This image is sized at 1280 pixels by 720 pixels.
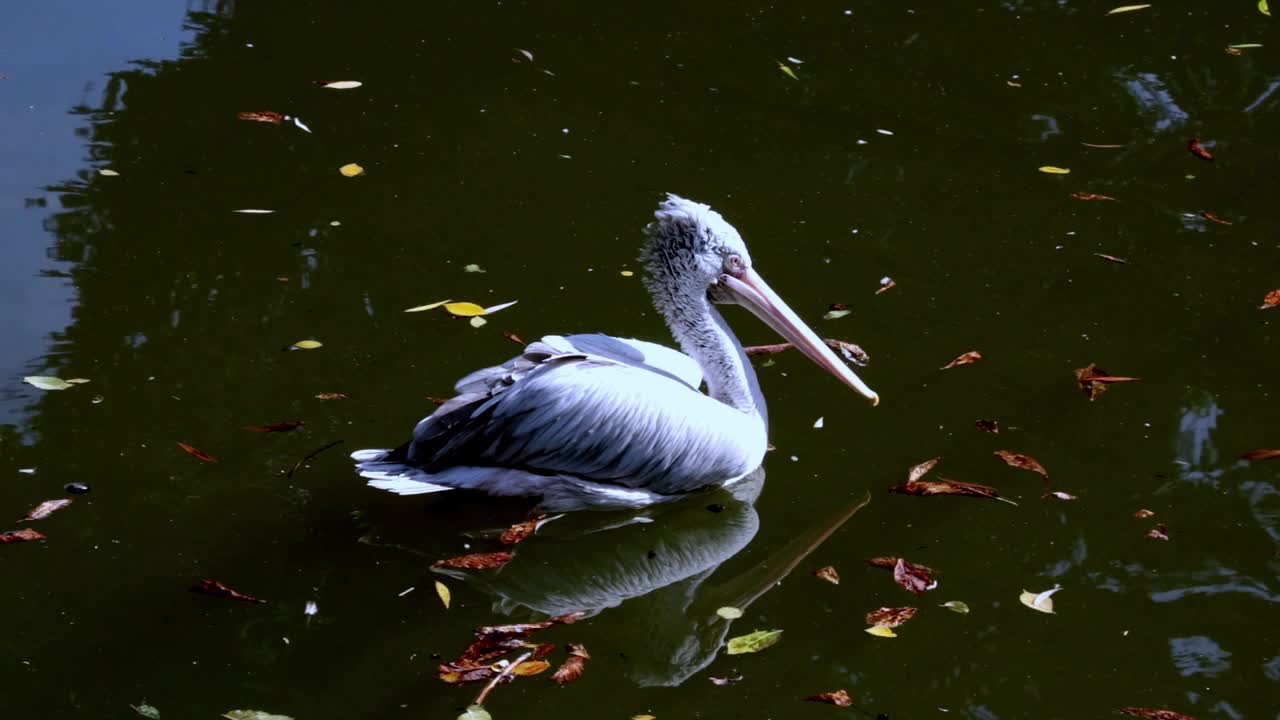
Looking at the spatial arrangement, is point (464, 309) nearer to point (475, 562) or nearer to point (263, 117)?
point (475, 562)

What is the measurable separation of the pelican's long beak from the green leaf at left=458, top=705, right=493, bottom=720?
1507 millimetres

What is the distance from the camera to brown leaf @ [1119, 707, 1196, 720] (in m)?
2.93

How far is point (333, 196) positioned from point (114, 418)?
148cm

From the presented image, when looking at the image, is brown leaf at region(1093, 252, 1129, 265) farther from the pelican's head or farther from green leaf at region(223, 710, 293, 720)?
green leaf at region(223, 710, 293, 720)

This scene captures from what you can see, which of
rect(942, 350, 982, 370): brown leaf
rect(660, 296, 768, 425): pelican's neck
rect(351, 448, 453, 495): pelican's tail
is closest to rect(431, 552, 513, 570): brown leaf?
rect(351, 448, 453, 495): pelican's tail

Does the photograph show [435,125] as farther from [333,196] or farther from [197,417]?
[197,417]

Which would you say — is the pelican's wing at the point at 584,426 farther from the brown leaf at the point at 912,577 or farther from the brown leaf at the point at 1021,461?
the brown leaf at the point at 1021,461

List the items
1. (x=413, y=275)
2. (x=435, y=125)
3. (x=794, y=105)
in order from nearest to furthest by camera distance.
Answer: (x=413, y=275), (x=435, y=125), (x=794, y=105)

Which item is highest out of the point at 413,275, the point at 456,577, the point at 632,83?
the point at 632,83

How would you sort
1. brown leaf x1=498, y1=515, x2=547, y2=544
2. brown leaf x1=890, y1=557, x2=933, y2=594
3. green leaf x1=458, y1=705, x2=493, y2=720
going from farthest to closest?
brown leaf x1=498, y1=515, x2=547, y2=544
brown leaf x1=890, y1=557, x2=933, y2=594
green leaf x1=458, y1=705, x2=493, y2=720

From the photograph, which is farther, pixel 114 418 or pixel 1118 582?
pixel 114 418

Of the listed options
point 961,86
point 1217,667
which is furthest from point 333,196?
point 1217,667

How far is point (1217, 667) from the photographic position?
3.10m

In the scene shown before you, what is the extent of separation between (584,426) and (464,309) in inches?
38.1
